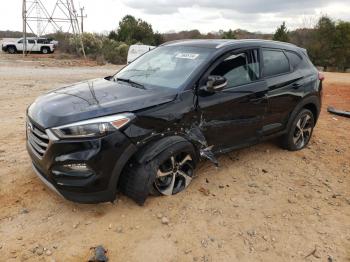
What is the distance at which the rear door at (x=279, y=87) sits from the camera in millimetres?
4945

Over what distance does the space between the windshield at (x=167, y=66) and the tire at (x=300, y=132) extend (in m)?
1.98

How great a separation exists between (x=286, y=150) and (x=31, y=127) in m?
3.75

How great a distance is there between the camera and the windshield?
4.21m

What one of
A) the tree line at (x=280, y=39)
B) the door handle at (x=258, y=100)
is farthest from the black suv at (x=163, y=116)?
the tree line at (x=280, y=39)

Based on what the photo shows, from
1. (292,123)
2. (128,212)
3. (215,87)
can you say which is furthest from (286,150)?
(128,212)

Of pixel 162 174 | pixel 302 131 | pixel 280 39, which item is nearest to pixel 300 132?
pixel 302 131

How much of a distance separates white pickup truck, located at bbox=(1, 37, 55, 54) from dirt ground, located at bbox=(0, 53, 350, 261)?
93.7ft

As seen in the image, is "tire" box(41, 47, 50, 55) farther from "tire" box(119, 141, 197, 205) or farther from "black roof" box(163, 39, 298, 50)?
"tire" box(119, 141, 197, 205)


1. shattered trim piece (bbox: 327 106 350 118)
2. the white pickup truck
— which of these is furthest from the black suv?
the white pickup truck

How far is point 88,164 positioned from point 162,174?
2.80 ft

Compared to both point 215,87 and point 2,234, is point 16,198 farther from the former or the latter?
point 215,87

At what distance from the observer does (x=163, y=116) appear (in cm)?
379

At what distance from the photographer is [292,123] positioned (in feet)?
17.9

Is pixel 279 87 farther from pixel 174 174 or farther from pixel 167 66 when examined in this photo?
pixel 174 174
